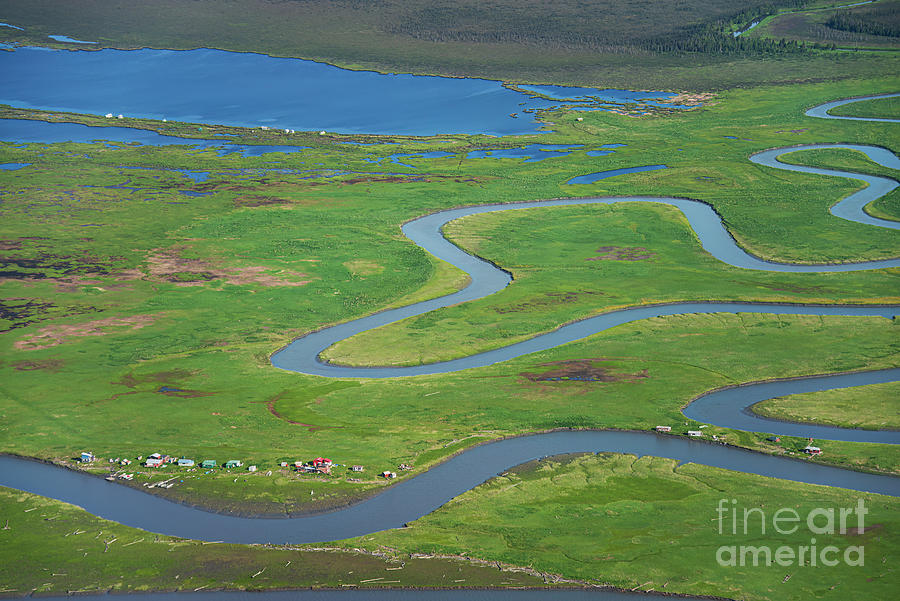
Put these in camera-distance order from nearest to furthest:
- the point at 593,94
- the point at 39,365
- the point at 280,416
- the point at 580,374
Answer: the point at 280,416, the point at 580,374, the point at 39,365, the point at 593,94

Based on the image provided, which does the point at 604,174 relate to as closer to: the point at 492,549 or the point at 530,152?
the point at 530,152

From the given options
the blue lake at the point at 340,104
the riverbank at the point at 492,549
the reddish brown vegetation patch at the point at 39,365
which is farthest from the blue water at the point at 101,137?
the riverbank at the point at 492,549

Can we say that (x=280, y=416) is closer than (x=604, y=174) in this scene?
Yes

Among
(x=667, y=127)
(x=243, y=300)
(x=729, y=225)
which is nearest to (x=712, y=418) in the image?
(x=243, y=300)

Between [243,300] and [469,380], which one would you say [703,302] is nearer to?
[469,380]

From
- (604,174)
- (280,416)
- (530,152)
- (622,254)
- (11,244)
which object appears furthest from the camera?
(530,152)

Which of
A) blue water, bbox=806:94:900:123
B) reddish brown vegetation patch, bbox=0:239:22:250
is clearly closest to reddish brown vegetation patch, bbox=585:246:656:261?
reddish brown vegetation patch, bbox=0:239:22:250

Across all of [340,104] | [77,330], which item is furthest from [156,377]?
[340,104]
